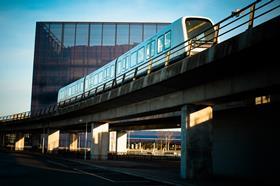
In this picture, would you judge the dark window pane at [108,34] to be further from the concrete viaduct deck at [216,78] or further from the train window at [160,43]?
the train window at [160,43]

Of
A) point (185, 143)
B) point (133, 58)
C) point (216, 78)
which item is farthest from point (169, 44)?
point (133, 58)

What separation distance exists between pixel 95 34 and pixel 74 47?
723 centimetres

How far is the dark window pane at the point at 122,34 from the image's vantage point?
354 ft

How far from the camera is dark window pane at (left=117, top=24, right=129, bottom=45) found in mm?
107875

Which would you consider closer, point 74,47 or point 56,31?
point 74,47

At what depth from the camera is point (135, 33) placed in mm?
108250

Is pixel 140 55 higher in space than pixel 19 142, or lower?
higher

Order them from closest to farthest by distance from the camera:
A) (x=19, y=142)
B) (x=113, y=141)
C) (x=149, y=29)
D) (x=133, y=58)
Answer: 1. (x=133, y=58)
2. (x=113, y=141)
3. (x=19, y=142)
4. (x=149, y=29)

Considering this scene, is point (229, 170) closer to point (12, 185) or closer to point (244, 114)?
point (244, 114)

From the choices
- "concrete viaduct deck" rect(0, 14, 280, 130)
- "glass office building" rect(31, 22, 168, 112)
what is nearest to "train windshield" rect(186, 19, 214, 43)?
"concrete viaduct deck" rect(0, 14, 280, 130)

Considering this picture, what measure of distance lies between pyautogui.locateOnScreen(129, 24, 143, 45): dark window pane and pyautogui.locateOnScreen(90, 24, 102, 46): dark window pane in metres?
9.11

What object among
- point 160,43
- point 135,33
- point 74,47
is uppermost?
point 135,33

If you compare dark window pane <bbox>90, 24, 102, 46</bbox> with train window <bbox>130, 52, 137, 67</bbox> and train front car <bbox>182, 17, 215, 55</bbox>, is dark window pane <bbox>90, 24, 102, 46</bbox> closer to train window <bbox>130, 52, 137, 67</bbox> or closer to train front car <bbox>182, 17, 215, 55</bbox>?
train window <bbox>130, 52, 137, 67</bbox>

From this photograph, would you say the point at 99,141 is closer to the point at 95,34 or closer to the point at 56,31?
the point at 95,34
